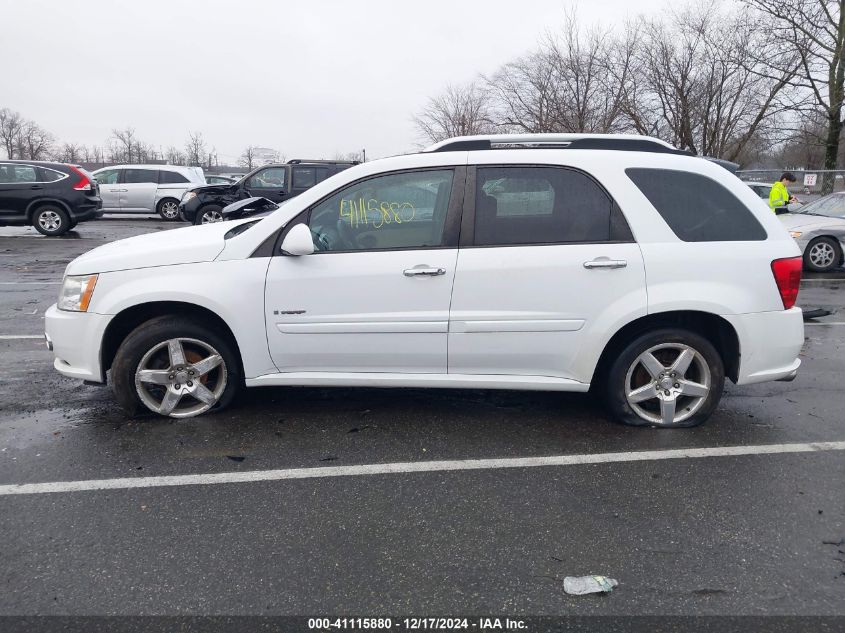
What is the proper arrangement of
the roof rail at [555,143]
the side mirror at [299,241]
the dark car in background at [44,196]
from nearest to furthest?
the side mirror at [299,241] < the roof rail at [555,143] < the dark car in background at [44,196]

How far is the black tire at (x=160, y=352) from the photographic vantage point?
389 cm

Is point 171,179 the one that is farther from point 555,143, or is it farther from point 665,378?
point 665,378

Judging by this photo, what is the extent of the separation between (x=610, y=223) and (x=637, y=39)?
29235mm

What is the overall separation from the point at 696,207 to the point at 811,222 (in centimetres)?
878

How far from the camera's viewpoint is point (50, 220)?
14789 mm

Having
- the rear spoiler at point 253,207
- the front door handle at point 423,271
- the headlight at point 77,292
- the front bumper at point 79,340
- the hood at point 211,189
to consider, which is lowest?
the front bumper at point 79,340

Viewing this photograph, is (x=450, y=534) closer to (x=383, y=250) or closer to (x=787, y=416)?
(x=383, y=250)

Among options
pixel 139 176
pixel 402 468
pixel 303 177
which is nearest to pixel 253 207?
pixel 303 177

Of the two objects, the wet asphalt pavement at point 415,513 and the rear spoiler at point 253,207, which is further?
the rear spoiler at point 253,207

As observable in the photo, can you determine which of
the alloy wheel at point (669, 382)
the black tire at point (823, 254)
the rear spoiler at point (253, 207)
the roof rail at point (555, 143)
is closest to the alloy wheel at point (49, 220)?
the rear spoiler at point (253, 207)

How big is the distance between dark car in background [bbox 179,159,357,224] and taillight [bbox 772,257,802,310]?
1295cm

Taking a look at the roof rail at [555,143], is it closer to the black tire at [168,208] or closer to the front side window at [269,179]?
the front side window at [269,179]

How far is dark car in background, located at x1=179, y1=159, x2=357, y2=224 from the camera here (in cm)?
1565

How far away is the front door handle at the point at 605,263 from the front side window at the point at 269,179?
43.2 ft
